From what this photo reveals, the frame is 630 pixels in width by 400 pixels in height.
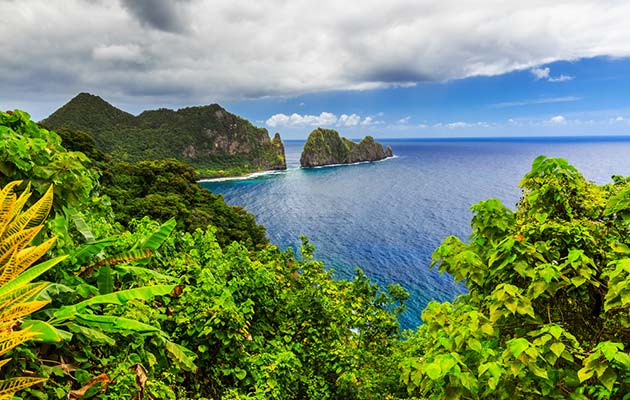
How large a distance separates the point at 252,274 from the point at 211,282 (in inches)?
66.2

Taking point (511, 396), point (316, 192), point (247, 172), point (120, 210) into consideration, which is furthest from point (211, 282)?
point (247, 172)

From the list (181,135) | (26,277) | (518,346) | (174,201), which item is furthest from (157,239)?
(181,135)

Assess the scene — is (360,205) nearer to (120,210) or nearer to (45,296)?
(120,210)

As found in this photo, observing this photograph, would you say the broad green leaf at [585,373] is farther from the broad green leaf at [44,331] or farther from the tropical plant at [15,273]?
the broad green leaf at [44,331]

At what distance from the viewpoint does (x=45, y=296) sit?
3492 mm

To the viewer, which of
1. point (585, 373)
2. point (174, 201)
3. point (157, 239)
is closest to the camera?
point (585, 373)

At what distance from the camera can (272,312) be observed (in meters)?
8.09

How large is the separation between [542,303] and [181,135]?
6356 inches

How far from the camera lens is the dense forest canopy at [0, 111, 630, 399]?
3277 millimetres

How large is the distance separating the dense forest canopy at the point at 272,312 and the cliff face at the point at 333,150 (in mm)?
151637

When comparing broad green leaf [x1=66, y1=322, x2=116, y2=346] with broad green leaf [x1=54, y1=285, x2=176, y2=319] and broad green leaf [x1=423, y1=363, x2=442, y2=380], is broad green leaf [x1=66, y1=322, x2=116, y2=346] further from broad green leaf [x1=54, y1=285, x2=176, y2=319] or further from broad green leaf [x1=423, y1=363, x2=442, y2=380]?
broad green leaf [x1=423, y1=363, x2=442, y2=380]

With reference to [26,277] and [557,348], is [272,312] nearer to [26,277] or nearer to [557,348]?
[26,277]

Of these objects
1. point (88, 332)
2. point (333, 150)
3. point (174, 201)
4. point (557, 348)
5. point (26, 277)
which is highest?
point (333, 150)

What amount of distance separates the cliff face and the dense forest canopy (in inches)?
5970
